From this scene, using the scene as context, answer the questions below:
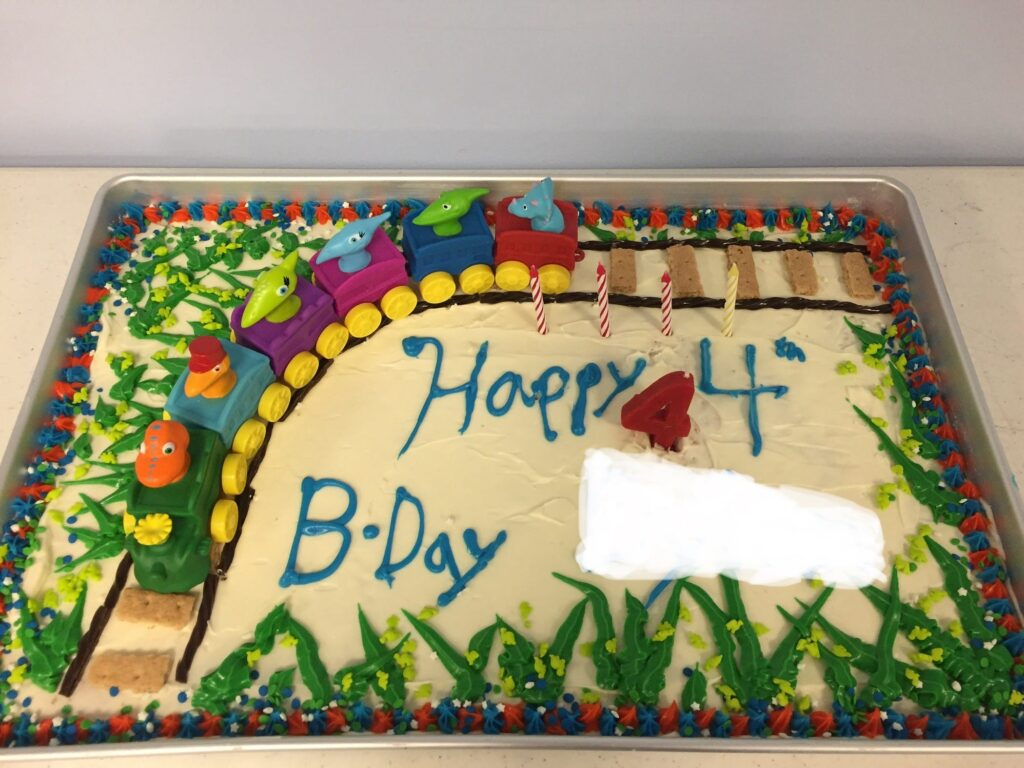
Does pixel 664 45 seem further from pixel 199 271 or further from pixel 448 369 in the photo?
pixel 199 271

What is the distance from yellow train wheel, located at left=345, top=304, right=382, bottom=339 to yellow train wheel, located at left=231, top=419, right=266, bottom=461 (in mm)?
457

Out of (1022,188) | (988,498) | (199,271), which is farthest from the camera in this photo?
(1022,188)

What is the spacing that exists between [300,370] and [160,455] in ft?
1.94

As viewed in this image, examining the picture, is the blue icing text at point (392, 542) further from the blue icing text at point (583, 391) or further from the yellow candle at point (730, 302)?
the yellow candle at point (730, 302)

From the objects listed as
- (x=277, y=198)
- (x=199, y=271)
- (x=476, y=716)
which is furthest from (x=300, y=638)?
(x=277, y=198)

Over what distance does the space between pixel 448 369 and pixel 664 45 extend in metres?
1.37

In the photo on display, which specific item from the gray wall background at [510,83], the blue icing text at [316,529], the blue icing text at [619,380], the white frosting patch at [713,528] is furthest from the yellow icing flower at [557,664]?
the gray wall background at [510,83]

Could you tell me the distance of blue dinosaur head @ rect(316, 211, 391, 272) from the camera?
8.34ft

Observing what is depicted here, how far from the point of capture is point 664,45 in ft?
8.88

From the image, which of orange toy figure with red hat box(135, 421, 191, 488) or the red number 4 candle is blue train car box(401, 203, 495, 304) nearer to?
the red number 4 candle

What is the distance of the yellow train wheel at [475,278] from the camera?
109 inches

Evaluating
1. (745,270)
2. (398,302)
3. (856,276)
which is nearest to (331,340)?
(398,302)

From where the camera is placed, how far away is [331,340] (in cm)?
264

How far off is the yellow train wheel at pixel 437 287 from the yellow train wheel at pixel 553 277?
32cm
